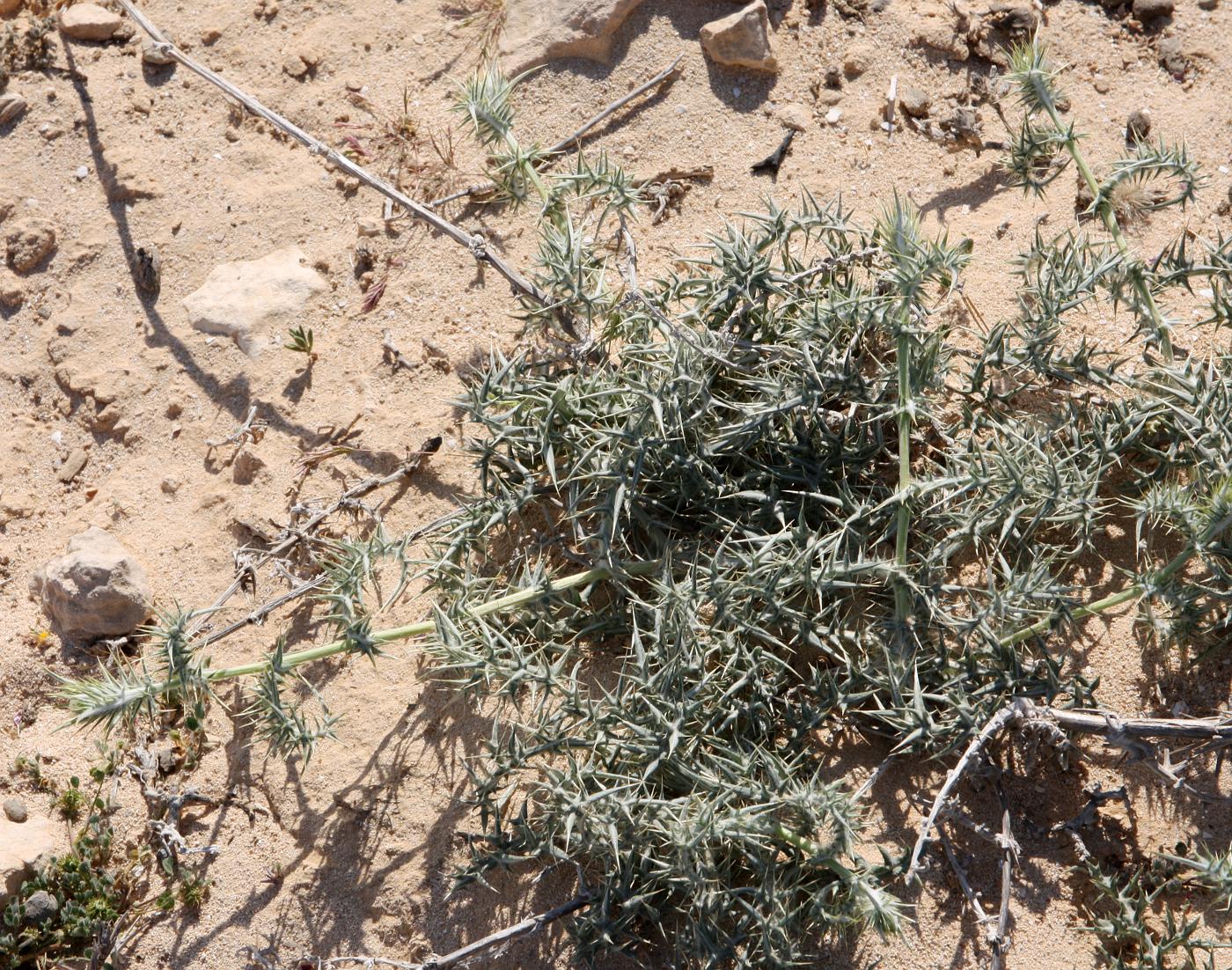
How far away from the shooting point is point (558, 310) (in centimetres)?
281

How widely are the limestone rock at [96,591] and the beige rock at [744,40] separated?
240 centimetres

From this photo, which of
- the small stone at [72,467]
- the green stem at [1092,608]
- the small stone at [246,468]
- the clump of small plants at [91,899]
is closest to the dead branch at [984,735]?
the green stem at [1092,608]

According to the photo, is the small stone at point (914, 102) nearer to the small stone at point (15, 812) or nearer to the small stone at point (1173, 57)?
the small stone at point (1173, 57)

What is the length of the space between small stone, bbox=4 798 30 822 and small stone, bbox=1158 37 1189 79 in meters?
3.95

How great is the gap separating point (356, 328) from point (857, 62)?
1819mm

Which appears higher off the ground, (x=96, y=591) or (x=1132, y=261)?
(x=1132, y=261)

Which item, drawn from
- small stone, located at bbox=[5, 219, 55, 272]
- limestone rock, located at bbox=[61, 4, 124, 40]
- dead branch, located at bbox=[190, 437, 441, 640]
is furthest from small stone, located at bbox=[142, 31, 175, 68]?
dead branch, located at bbox=[190, 437, 441, 640]

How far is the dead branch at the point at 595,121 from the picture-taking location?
11.1 ft

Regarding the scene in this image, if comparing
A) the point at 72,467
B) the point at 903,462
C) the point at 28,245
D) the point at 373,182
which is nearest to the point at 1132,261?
the point at 903,462

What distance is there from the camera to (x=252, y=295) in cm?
332

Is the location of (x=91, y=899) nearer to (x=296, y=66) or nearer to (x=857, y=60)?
(x=296, y=66)

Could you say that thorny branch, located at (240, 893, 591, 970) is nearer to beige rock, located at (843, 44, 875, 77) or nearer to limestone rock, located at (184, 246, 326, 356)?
limestone rock, located at (184, 246, 326, 356)

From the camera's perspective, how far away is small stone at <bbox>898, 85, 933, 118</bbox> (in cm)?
338

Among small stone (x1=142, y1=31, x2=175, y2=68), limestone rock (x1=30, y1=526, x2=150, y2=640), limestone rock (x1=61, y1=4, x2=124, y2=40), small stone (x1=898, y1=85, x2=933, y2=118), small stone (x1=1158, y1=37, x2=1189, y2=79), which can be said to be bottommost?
limestone rock (x1=30, y1=526, x2=150, y2=640)
